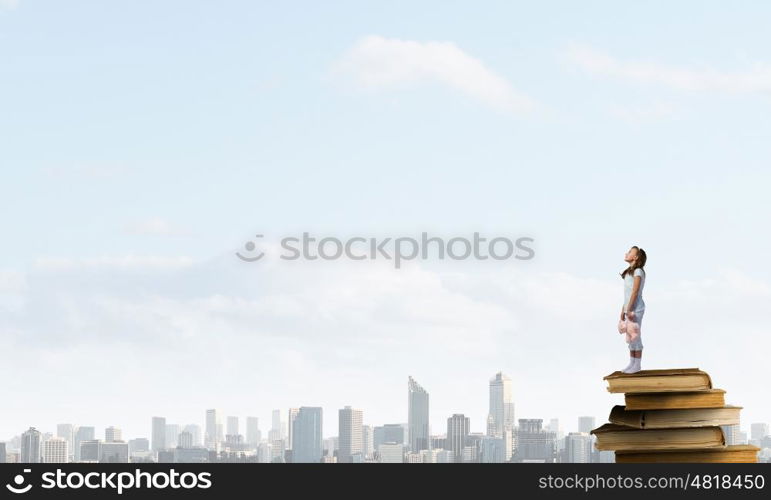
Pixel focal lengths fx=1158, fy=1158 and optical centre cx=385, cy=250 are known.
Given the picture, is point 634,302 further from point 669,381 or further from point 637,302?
point 669,381

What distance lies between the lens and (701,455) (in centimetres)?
1734

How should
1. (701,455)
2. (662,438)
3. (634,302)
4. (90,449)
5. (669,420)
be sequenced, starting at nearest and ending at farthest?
(701,455) < (662,438) < (669,420) < (634,302) < (90,449)

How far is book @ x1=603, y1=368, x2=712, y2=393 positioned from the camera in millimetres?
17828

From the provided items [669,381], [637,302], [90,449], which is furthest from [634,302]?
[90,449]

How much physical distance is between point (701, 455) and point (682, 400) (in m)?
0.90

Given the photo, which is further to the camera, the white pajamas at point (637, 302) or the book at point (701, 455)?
the white pajamas at point (637, 302)

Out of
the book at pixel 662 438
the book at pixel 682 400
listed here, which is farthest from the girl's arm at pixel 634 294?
the book at pixel 662 438

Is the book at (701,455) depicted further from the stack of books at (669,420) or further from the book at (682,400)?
the book at (682,400)

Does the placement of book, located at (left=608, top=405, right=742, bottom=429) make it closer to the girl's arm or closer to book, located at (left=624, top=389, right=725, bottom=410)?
book, located at (left=624, top=389, right=725, bottom=410)

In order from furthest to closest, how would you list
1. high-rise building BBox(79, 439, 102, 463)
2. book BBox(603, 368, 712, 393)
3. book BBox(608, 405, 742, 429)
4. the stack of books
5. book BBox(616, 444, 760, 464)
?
1. high-rise building BBox(79, 439, 102, 463)
2. book BBox(603, 368, 712, 393)
3. book BBox(608, 405, 742, 429)
4. the stack of books
5. book BBox(616, 444, 760, 464)

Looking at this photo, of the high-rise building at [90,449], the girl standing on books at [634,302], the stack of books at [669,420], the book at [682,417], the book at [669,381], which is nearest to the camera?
the stack of books at [669,420]

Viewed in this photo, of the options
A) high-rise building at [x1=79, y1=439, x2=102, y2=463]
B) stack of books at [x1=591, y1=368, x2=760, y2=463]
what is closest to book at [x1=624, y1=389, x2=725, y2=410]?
stack of books at [x1=591, y1=368, x2=760, y2=463]

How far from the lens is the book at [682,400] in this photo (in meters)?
17.7
